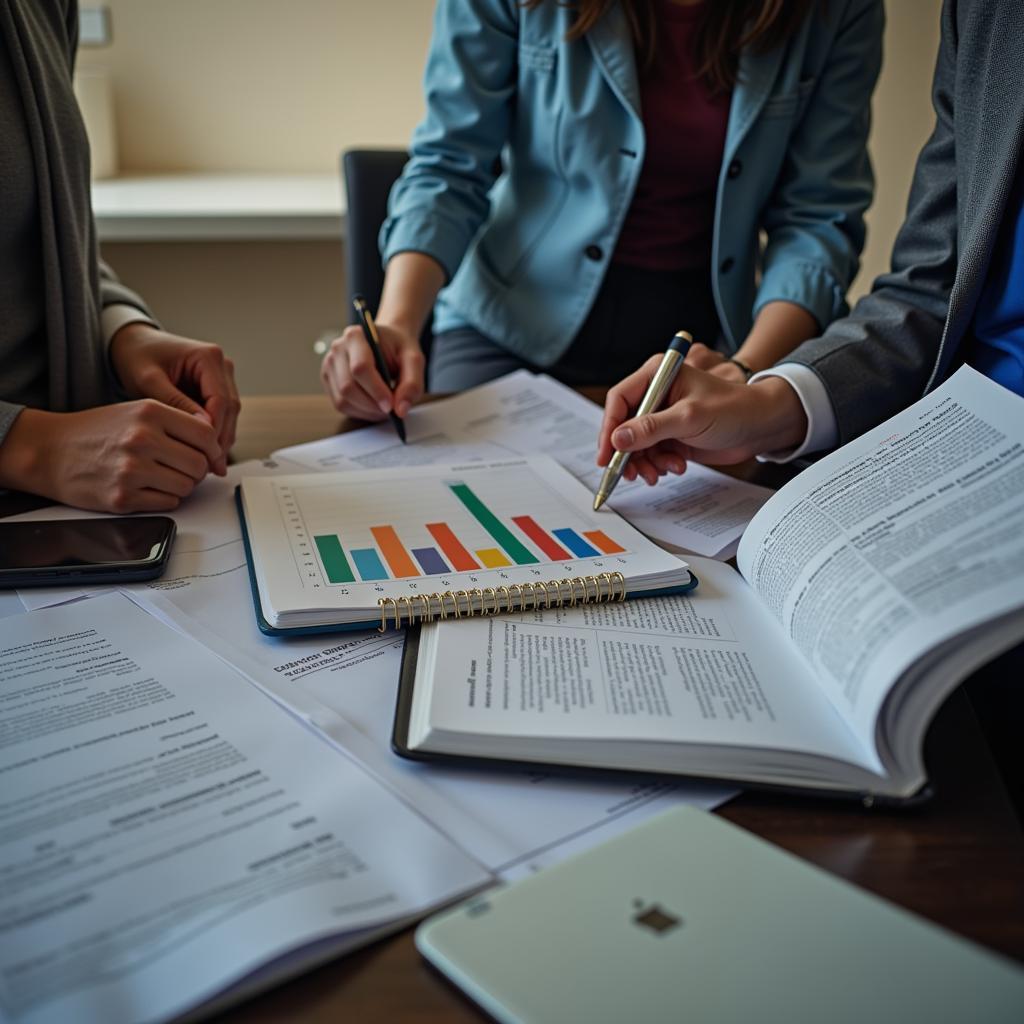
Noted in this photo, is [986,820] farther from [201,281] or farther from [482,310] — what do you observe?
[201,281]

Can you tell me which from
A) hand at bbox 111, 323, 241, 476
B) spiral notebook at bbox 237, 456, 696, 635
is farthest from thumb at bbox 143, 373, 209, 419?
spiral notebook at bbox 237, 456, 696, 635

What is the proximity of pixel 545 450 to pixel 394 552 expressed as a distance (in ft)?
0.94

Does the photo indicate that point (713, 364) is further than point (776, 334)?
No

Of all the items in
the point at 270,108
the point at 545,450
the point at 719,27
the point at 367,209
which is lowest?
the point at 545,450

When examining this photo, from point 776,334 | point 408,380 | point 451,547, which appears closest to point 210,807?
point 451,547

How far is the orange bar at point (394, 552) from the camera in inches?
26.0

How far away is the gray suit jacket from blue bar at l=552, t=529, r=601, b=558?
29 centimetres

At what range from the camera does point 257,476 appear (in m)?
0.86

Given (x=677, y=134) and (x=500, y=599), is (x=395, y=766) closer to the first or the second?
(x=500, y=599)

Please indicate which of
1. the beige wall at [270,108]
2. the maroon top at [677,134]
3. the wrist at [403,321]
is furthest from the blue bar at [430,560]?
the beige wall at [270,108]

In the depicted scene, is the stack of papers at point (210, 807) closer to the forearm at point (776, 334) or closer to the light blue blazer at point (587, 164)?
the forearm at point (776, 334)

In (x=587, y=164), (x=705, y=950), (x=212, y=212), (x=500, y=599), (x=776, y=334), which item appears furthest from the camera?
(x=212, y=212)

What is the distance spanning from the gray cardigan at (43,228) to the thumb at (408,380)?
0.29 meters

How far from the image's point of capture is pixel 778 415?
2.78 feet
